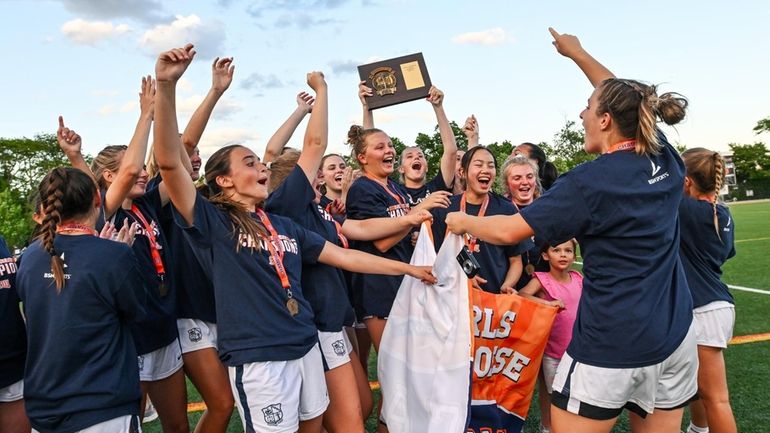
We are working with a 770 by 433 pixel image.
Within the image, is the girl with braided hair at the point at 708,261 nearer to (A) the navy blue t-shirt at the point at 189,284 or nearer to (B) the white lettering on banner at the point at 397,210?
(B) the white lettering on banner at the point at 397,210

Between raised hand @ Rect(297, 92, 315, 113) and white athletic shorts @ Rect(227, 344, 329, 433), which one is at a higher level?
raised hand @ Rect(297, 92, 315, 113)

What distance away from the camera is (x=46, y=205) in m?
2.80

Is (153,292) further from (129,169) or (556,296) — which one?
(556,296)

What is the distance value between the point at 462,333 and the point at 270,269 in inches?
55.1

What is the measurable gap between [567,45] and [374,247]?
1897 mm

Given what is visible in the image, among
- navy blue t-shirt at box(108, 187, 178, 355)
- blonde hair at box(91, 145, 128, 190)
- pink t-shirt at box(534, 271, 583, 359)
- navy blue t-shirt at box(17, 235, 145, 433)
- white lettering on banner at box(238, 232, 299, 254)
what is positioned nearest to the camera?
navy blue t-shirt at box(17, 235, 145, 433)

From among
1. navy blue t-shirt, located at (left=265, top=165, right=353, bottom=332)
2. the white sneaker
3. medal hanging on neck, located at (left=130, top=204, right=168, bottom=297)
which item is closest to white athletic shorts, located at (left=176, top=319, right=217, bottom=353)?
medal hanging on neck, located at (left=130, top=204, right=168, bottom=297)

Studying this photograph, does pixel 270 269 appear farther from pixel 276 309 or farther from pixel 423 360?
pixel 423 360

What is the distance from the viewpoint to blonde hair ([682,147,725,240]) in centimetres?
365

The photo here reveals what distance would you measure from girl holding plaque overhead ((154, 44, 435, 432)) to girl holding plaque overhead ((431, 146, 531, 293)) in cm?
158

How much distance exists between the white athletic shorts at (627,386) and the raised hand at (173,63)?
225 cm

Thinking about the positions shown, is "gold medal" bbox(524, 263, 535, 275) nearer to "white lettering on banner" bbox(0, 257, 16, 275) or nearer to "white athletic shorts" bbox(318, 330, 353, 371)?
"white athletic shorts" bbox(318, 330, 353, 371)

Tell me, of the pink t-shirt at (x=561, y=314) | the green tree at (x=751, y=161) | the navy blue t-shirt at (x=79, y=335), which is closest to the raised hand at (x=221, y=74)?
the navy blue t-shirt at (x=79, y=335)

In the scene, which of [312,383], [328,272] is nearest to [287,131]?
[328,272]
